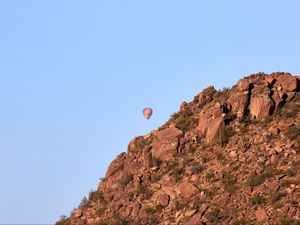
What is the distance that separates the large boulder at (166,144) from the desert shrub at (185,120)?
793 millimetres

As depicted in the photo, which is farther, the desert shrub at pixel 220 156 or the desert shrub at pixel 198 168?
the desert shrub at pixel 220 156

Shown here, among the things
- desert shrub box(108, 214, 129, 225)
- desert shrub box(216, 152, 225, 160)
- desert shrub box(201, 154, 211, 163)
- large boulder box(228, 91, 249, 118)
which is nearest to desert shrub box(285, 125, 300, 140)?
large boulder box(228, 91, 249, 118)

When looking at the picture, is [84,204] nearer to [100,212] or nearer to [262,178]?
[100,212]

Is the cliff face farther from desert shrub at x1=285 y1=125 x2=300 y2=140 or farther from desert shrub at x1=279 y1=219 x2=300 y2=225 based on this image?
desert shrub at x1=279 y1=219 x2=300 y2=225

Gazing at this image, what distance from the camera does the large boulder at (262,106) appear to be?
68.8 m

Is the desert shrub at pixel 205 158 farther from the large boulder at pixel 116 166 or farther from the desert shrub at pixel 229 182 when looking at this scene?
the large boulder at pixel 116 166

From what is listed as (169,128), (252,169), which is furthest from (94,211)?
(252,169)

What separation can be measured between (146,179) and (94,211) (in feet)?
16.4

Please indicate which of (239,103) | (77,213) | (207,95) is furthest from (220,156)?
(77,213)

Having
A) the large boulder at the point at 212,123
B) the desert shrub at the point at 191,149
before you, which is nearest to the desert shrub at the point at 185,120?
the large boulder at the point at 212,123

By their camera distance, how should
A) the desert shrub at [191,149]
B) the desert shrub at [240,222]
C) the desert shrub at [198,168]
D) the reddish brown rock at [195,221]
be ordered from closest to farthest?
the desert shrub at [240,222], the reddish brown rock at [195,221], the desert shrub at [198,168], the desert shrub at [191,149]

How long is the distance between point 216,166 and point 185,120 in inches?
303

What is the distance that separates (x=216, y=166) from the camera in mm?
66250

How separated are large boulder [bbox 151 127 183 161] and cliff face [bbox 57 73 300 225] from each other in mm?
79
